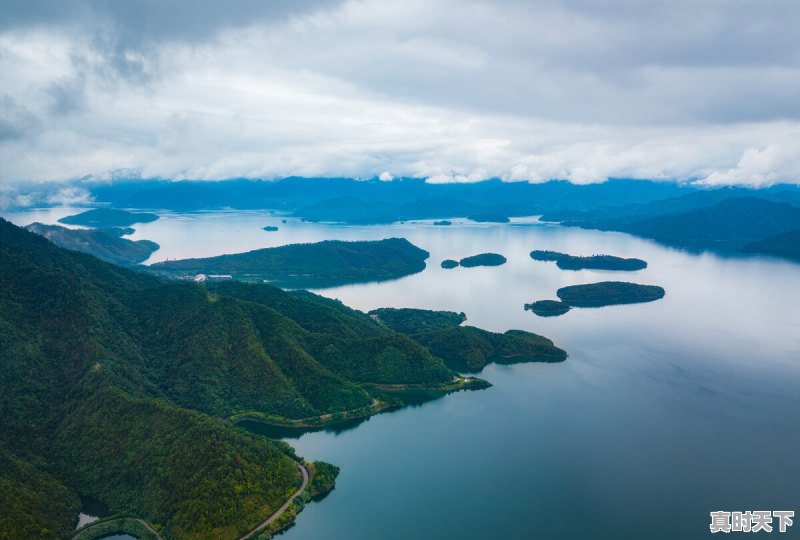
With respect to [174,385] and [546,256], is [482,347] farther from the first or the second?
[546,256]

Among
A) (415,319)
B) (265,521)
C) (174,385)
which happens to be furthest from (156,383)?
(415,319)

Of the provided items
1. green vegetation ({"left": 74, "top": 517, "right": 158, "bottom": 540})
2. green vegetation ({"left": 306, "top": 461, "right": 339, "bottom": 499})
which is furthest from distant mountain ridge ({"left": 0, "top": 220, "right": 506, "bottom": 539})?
green vegetation ({"left": 306, "top": 461, "right": 339, "bottom": 499})

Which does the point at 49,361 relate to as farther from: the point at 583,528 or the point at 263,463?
the point at 583,528

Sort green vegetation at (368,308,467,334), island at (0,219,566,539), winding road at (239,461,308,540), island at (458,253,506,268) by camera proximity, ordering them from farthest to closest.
Answer: island at (458,253,506,268)
green vegetation at (368,308,467,334)
island at (0,219,566,539)
winding road at (239,461,308,540)

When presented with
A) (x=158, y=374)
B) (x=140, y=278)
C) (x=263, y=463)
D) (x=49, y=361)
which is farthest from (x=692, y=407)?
(x=140, y=278)

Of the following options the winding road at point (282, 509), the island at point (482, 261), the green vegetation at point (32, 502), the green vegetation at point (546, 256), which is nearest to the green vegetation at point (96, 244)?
the island at point (482, 261)

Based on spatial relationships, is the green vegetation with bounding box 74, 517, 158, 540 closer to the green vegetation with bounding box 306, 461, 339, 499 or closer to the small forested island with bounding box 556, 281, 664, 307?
the green vegetation with bounding box 306, 461, 339, 499
